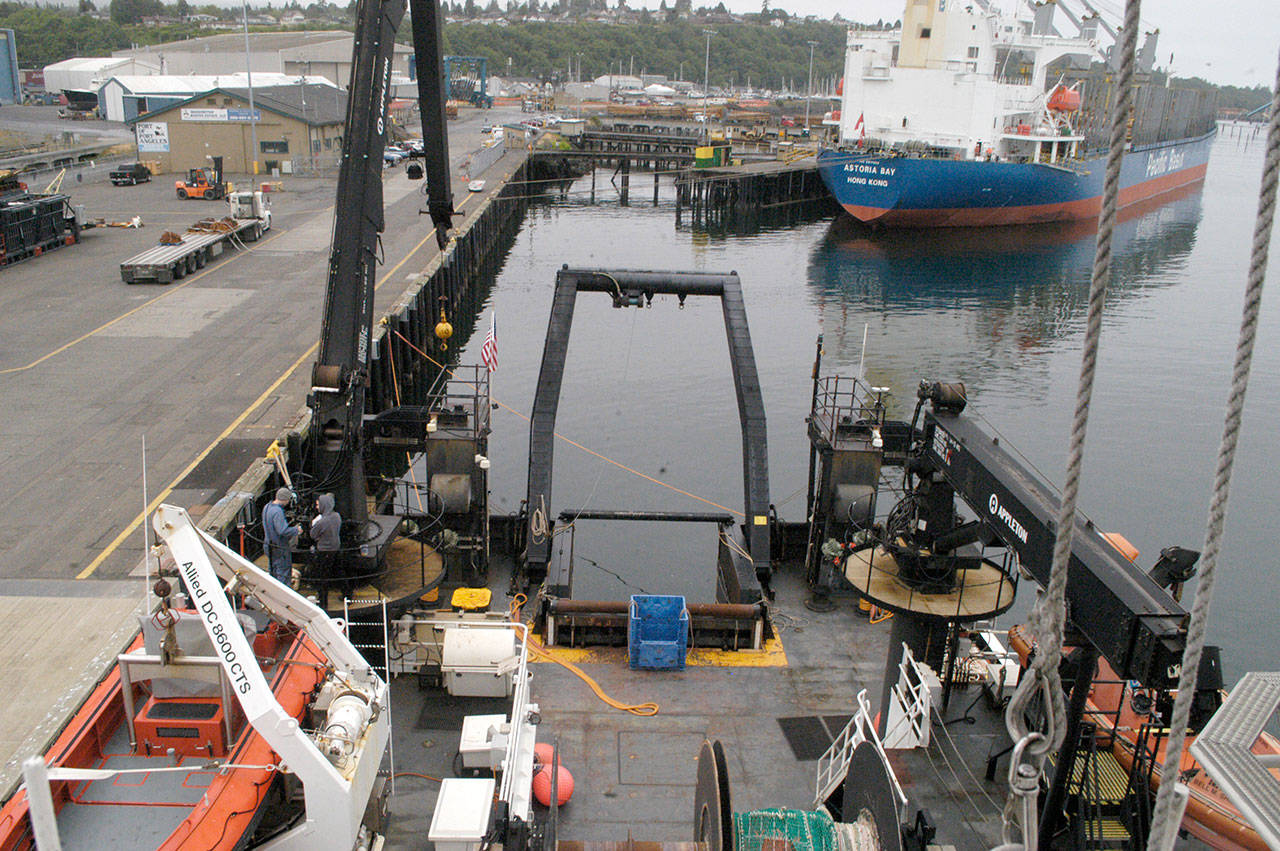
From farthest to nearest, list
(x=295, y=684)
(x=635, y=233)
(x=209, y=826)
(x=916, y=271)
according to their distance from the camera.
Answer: (x=635, y=233) → (x=916, y=271) → (x=295, y=684) → (x=209, y=826)

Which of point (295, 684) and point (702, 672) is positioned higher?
point (295, 684)

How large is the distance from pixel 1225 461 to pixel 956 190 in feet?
223

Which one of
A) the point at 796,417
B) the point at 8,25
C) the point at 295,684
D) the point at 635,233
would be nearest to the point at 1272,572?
the point at 796,417

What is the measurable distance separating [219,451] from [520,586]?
29.6ft

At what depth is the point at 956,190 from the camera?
66.1m

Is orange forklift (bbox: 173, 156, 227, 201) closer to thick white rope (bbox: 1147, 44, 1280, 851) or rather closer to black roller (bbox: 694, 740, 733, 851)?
black roller (bbox: 694, 740, 733, 851)

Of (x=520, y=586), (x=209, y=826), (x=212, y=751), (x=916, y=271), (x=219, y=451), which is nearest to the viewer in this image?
(x=209, y=826)

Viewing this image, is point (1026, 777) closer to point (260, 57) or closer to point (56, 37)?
point (260, 57)

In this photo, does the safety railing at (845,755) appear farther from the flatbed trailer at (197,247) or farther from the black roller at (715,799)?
the flatbed trailer at (197,247)

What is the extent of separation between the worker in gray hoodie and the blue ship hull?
5920 cm

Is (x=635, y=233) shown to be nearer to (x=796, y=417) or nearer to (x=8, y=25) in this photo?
(x=796, y=417)

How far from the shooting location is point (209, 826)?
318 inches

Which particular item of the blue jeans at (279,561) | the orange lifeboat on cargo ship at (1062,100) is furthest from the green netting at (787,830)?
the orange lifeboat on cargo ship at (1062,100)

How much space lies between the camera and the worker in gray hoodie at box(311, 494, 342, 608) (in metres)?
13.3
